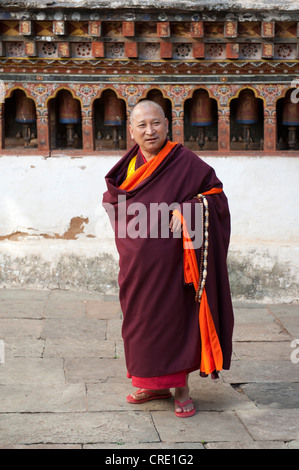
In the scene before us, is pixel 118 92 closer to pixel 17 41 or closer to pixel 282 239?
pixel 17 41

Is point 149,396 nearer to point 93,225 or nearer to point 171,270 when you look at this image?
point 171,270

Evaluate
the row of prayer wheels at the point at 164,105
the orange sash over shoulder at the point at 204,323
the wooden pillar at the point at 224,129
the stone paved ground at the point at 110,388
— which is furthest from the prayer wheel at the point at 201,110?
the orange sash over shoulder at the point at 204,323

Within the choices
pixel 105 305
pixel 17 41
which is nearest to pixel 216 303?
pixel 105 305

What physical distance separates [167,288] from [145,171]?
23.7 inches

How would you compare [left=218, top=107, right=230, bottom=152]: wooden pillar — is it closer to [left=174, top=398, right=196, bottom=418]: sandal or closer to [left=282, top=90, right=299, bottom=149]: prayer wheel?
[left=282, top=90, right=299, bottom=149]: prayer wheel

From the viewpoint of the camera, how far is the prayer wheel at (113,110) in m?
6.21

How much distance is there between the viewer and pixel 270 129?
6070 mm

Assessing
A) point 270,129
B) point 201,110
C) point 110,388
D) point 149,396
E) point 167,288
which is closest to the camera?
point 167,288

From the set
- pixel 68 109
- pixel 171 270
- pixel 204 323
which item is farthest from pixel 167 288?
pixel 68 109

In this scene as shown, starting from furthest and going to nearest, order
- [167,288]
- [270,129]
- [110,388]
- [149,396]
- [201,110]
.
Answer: [201,110], [270,129], [110,388], [149,396], [167,288]

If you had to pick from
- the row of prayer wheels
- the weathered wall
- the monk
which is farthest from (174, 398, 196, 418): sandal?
the row of prayer wheels

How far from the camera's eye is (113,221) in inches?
156

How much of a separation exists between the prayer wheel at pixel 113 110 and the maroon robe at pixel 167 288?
97.5 inches

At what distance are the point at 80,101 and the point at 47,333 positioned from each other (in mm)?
1997
